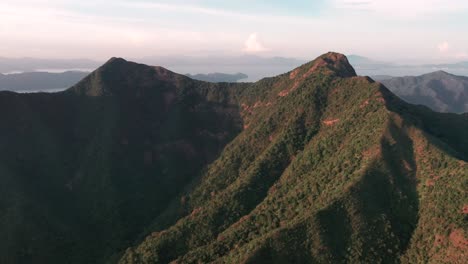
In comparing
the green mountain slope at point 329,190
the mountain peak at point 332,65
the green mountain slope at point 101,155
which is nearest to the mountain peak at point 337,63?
the mountain peak at point 332,65

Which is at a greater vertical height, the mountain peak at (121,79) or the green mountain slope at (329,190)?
the mountain peak at (121,79)

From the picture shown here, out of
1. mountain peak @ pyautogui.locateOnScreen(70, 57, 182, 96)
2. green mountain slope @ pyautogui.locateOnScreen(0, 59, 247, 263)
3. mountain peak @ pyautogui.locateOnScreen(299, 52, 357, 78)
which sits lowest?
green mountain slope @ pyautogui.locateOnScreen(0, 59, 247, 263)

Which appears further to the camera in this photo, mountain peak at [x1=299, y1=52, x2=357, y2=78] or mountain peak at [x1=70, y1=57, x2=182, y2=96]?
mountain peak at [x1=70, y1=57, x2=182, y2=96]

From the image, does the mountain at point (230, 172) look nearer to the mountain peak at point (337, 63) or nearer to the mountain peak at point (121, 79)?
the mountain peak at point (121, 79)

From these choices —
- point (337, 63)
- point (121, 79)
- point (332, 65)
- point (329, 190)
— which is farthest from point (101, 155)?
point (337, 63)

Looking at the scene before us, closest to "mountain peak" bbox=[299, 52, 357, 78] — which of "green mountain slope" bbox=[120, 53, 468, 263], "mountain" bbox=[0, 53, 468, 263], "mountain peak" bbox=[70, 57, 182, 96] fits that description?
"mountain" bbox=[0, 53, 468, 263]

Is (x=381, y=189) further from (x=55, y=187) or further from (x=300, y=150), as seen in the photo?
(x=55, y=187)

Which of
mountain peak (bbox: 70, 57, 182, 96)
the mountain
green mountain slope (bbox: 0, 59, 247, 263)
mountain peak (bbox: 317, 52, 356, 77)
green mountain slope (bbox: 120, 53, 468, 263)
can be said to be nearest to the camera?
green mountain slope (bbox: 120, 53, 468, 263)

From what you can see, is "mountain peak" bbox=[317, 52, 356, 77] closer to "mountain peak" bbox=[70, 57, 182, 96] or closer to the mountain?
the mountain

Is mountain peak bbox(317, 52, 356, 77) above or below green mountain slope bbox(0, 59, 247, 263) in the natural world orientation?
above

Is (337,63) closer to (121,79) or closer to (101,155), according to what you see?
(121,79)
